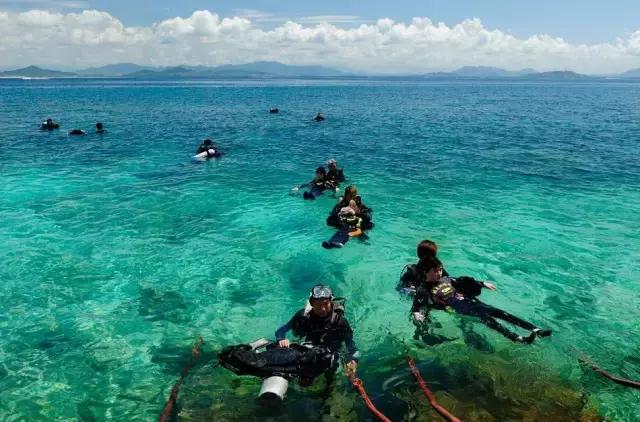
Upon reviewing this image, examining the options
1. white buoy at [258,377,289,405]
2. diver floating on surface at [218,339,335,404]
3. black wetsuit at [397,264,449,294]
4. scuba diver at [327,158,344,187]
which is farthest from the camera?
scuba diver at [327,158,344,187]

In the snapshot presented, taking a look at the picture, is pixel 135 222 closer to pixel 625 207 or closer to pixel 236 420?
pixel 236 420

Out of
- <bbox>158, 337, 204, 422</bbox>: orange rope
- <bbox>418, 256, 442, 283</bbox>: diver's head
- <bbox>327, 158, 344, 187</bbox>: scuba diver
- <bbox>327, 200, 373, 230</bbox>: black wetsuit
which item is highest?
<bbox>327, 158, 344, 187</bbox>: scuba diver

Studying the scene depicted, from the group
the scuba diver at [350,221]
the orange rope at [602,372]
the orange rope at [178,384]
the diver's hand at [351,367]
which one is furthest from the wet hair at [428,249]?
the scuba diver at [350,221]

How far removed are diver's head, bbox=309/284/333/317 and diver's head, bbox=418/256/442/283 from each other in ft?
9.99

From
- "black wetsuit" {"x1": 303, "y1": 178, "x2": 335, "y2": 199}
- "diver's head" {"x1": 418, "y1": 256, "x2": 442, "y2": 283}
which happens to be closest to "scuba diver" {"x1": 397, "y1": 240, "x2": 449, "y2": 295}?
"diver's head" {"x1": 418, "y1": 256, "x2": 442, "y2": 283}

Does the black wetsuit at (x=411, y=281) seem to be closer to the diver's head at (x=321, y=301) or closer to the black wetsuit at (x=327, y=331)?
the black wetsuit at (x=327, y=331)

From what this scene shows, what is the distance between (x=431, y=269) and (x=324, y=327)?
10.9 feet

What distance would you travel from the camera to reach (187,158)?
32500mm

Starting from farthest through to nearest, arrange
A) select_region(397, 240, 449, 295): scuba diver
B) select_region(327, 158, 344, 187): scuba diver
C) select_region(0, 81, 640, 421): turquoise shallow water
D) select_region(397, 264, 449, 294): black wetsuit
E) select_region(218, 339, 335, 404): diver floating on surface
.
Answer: select_region(327, 158, 344, 187): scuba diver < select_region(397, 264, 449, 294): black wetsuit < select_region(397, 240, 449, 295): scuba diver < select_region(0, 81, 640, 421): turquoise shallow water < select_region(218, 339, 335, 404): diver floating on surface

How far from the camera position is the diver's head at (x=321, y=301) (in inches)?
322

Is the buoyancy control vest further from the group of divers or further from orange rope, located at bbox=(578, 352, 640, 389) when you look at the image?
orange rope, located at bbox=(578, 352, 640, 389)

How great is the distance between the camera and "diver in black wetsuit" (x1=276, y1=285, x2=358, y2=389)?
8.27 meters

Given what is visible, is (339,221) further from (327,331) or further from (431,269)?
(327,331)

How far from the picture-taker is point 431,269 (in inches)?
→ 413
